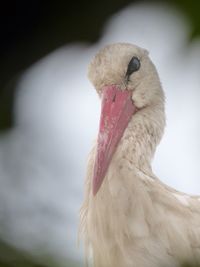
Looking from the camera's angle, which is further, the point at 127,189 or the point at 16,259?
the point at 127,189

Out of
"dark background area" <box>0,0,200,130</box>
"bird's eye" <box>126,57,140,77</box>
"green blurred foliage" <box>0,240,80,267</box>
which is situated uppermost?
"bird's eye" <box>126,57,140,77</box>

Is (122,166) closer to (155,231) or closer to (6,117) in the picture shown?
(155,231)

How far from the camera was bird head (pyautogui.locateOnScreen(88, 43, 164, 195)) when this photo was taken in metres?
2.78

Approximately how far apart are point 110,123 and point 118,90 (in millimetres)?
290

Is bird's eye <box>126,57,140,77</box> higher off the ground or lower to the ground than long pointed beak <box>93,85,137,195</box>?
higher

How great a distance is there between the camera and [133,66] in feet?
10.9

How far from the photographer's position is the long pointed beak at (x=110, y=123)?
2689 millimetres

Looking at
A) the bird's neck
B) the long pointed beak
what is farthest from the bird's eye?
the bird's neck

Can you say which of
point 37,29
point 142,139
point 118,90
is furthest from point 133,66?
point 37,29

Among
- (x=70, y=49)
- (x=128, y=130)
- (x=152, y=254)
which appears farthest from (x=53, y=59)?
(x=128, y=130)

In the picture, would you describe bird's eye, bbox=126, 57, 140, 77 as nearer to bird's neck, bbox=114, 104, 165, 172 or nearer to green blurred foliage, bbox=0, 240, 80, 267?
bird's neck, bbox=114, 104, 165, 172

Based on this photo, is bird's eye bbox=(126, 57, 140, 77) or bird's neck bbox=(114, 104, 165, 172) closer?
bird's neck bbox=(114, 104, 165, 172)

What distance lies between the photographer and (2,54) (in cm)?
48

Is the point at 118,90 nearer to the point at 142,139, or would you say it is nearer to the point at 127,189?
the point at 142,139
